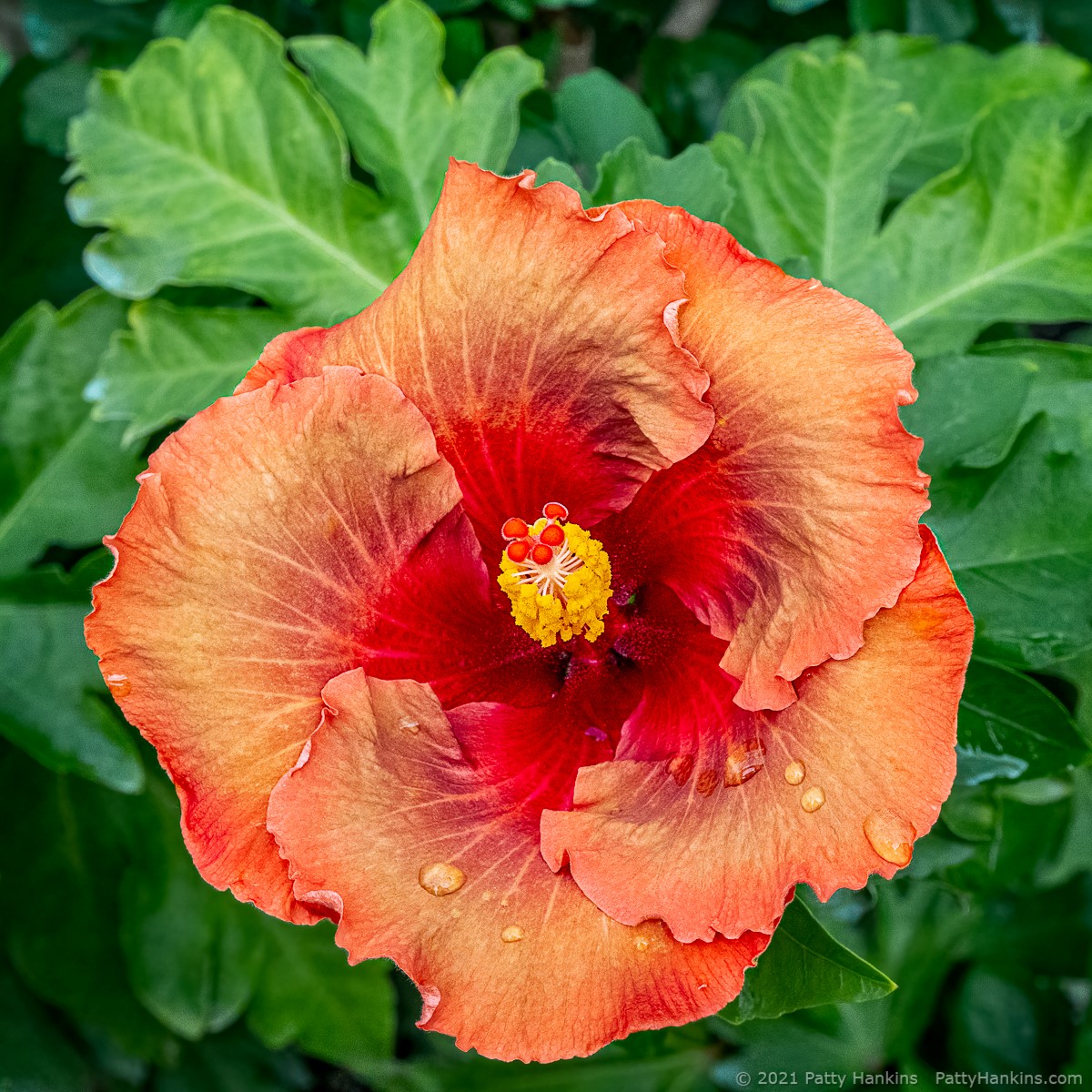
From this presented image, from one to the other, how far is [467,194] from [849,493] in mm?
421

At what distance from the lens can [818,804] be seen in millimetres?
938

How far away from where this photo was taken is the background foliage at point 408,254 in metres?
1.40

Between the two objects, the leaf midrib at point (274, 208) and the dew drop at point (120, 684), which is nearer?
the dew drop at point (120, 684)

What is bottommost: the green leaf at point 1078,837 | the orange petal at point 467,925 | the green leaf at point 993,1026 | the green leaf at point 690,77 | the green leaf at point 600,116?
the green leaf at point 993,1026

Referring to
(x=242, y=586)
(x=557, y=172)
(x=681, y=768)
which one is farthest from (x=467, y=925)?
(x=557, y=172)

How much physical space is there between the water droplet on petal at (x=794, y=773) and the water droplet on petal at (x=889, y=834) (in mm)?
64

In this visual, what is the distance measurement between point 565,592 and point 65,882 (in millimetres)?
1356

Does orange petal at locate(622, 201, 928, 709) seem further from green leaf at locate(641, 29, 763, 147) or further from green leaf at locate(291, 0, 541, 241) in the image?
green leaf at locate(641, 29, 763, 147)

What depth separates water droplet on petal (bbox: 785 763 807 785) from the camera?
37.5 inches

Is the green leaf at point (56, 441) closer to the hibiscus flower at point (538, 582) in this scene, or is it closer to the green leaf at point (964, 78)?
the hibiscus flower at point (538, 582)

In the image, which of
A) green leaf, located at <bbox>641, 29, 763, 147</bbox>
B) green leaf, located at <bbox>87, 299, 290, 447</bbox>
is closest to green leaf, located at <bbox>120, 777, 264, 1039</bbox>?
green leaf, located at <bbox>87, 299, 290, 447</bbox>

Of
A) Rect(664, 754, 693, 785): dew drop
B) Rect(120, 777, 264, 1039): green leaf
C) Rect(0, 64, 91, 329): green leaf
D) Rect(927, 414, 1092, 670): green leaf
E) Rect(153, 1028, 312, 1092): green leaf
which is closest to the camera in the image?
Rect(664, 754, 693, 785): dew drop

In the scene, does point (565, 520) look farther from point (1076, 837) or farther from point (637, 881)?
point (1076, 837)

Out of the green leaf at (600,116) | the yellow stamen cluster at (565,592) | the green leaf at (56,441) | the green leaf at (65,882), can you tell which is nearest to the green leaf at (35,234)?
the green leaf at (56,441)
